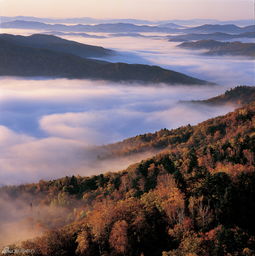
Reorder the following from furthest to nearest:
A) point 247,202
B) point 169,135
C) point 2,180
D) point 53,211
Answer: point 169,135 → point 2,180 → point 53,211 → point 247,202

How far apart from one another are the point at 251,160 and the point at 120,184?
3280 cm

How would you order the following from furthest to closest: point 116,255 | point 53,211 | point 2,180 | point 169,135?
point 169,135 < point 2,180 < point 53,211 < point 116,255

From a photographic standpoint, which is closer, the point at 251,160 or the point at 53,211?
the point at 251,160

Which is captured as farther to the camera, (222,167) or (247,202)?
(222,167)

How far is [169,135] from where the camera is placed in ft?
555

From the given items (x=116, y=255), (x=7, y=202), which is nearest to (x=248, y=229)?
(x=116, y=255)

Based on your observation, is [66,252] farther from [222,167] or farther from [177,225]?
[222,167]

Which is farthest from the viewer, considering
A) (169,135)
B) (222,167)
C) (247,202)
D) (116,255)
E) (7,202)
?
(169,135)

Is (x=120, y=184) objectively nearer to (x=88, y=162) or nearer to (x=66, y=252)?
(x=66, y=252)

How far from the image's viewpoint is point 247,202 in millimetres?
57125

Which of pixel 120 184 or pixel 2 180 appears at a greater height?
pixel 120 184

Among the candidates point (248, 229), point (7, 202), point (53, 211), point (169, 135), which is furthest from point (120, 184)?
point (169, 135)

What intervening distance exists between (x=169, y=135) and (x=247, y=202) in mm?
112263

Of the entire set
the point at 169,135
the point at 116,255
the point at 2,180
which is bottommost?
the point at 2,180
